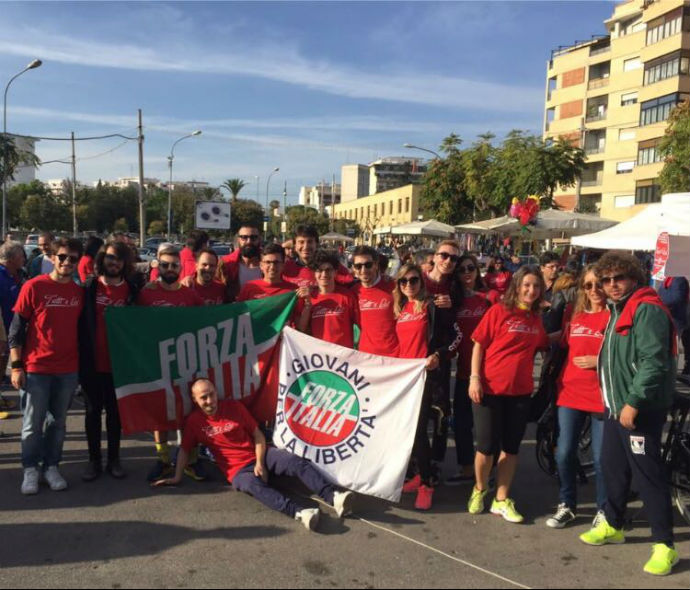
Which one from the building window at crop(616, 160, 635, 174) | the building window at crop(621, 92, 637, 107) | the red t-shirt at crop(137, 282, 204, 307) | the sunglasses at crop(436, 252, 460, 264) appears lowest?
the red t-shirt at crop(137, 282, 204, 307)

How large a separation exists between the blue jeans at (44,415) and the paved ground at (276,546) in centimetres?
30

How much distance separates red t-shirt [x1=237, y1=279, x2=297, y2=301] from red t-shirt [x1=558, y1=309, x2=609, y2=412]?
7.97ft

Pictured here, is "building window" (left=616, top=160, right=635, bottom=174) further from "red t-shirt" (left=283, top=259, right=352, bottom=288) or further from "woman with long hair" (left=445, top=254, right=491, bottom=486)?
"woman with long hair" (left=445, top=254, right=491, bottom=486)

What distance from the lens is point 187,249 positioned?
7.56m

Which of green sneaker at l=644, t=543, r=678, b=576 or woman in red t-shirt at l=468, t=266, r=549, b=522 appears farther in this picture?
woman in red t-shirt at l=468, t=266, r=549, b=522

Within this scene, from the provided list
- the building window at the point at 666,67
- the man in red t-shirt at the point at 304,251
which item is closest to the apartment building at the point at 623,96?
the building window at the point at 666,67

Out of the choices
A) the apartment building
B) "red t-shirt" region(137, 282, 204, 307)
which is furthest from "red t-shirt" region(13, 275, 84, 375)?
the apartment building

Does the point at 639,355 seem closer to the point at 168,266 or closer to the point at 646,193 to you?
the point at 168,266

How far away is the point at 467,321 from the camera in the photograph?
4867mm

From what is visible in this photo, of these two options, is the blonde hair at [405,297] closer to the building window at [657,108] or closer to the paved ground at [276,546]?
the paved ground at [276,546]

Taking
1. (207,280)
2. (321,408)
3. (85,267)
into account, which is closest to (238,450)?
(321,408)

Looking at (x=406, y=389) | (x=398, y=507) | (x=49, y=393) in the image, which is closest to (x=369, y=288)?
(x=406, y=389)

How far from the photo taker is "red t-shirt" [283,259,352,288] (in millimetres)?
5312

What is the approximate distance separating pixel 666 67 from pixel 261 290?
45185 millimetres
